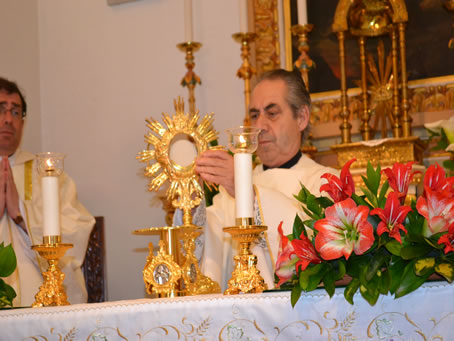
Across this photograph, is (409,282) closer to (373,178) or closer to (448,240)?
(448,240)

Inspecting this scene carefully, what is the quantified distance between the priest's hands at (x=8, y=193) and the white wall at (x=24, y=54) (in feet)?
3.88

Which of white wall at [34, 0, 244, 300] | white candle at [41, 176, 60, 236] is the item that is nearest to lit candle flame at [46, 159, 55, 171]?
white candle at [41, 176, 60, 236]

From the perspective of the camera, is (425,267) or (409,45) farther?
(409,45)

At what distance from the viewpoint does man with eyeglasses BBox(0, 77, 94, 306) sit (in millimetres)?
4484

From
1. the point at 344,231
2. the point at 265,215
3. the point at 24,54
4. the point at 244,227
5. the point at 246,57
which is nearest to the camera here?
the point at 344,231

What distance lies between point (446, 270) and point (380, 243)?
0.60ft

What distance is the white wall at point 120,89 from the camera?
5254 mm

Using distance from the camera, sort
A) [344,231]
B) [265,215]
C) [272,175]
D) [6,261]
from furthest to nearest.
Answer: [272,175]
[265,215]
[6,261]
[344,231]

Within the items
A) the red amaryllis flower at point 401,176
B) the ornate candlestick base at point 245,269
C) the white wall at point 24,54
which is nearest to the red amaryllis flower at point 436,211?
the red amaryllis flower at point 401,176

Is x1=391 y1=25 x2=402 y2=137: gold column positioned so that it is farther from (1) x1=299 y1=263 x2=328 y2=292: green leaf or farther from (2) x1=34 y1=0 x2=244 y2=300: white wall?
(1) x1=299 y1=263 x2=328 y2=292: green leaf

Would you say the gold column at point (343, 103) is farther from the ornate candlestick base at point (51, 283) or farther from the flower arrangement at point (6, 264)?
the flower arrangement at point (6, 264)

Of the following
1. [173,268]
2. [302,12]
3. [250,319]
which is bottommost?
[250,319]

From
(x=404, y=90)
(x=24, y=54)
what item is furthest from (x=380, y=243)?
(x=24, y=54)

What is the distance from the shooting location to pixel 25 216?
4449 mm
